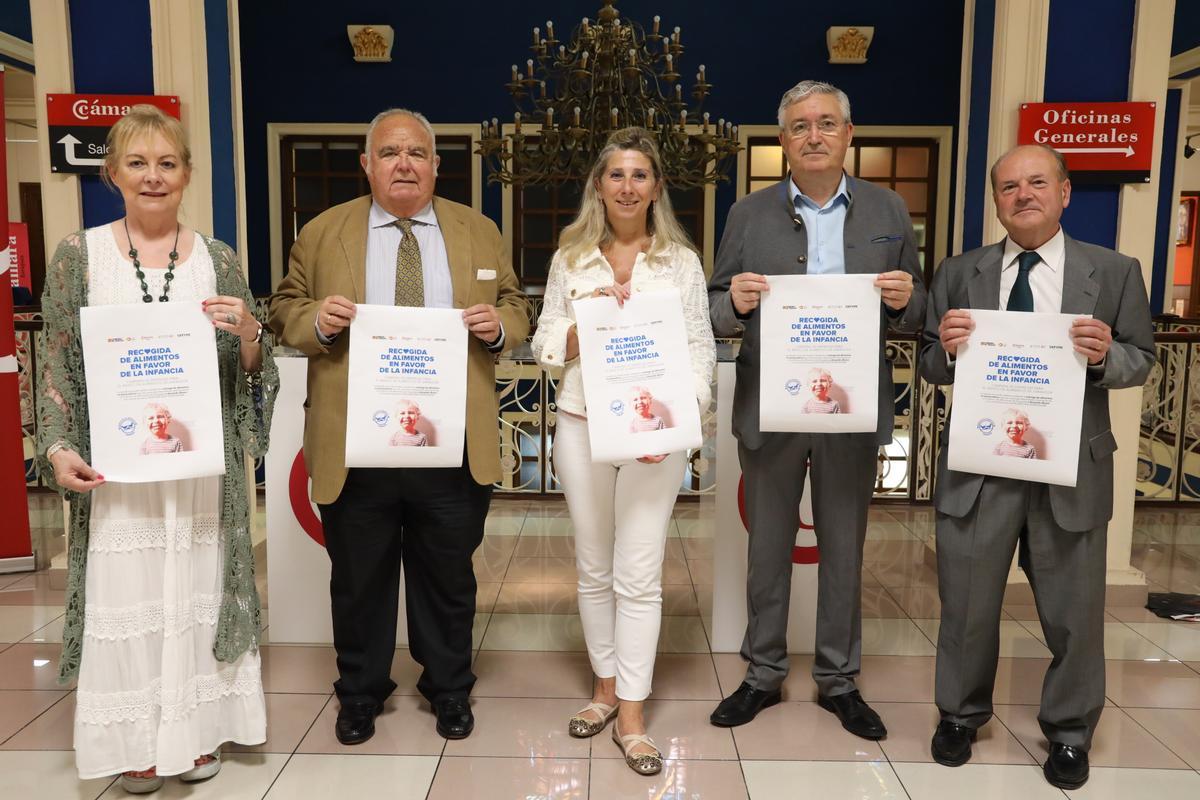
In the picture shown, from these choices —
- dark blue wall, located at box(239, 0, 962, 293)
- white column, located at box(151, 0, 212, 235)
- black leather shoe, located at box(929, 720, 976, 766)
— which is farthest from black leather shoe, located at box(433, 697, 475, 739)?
dark blue wall, located at box(239, 0, 962, 293)

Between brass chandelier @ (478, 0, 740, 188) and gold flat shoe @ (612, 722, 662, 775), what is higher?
brass chandelier @ (478, 0, 740, 188)

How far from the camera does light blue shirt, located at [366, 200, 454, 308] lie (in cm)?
248

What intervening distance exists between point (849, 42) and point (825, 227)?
7.44 metres

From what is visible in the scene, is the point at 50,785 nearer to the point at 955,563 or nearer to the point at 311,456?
the point at 311,456

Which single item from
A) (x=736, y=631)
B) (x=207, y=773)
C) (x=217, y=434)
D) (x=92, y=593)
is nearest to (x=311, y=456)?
(x=217, y=434)

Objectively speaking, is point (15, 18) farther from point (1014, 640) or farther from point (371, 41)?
point (1014, 640)

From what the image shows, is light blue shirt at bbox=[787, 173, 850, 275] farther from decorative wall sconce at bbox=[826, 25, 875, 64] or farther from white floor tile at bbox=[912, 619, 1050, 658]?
decorative wall sconce at bbox=[826, 25, 875, 64]

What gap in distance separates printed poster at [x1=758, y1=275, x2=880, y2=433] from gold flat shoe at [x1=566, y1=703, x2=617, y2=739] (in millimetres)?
959

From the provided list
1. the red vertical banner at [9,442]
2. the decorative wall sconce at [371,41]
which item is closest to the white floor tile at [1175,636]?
the red vertical banner at [9,442]

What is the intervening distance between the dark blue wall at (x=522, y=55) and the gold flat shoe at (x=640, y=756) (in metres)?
7.95

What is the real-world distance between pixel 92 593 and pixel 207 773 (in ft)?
1.88

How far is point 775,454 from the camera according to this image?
2656mm

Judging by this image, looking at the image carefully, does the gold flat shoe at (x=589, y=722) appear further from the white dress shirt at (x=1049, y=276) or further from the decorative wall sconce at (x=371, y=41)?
the decorative wall sconce at (x=371, y=41)

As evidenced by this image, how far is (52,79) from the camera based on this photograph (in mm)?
3791
